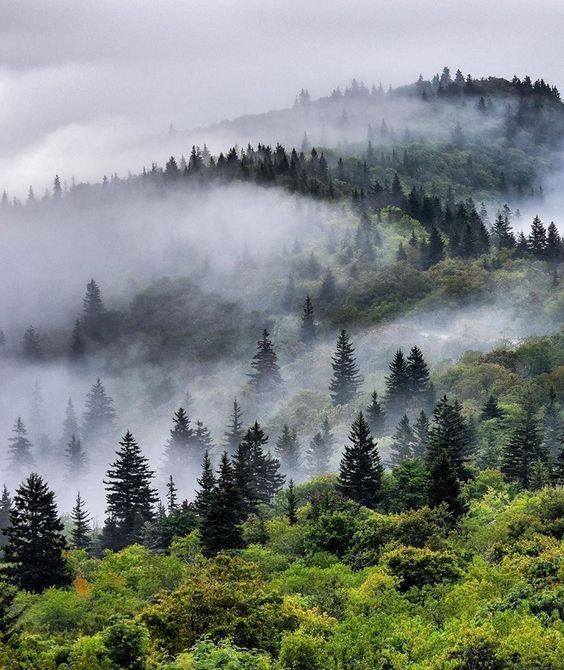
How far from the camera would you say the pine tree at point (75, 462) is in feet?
579

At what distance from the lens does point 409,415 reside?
490ft

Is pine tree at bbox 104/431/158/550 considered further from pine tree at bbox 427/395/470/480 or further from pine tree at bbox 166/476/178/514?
pine tree at bbox 427/395/470/480

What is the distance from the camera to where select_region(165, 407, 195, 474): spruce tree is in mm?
159375

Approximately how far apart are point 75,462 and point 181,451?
82.2 feet

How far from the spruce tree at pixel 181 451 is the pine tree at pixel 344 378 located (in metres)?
24.4

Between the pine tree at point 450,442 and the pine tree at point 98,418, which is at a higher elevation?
the pine tree at point 450,442

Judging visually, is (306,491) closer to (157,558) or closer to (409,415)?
(157,558)

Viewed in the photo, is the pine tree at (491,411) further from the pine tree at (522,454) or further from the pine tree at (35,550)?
the pine tree at (35,550)

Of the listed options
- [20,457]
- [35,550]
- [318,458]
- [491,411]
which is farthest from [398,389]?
[35,550]

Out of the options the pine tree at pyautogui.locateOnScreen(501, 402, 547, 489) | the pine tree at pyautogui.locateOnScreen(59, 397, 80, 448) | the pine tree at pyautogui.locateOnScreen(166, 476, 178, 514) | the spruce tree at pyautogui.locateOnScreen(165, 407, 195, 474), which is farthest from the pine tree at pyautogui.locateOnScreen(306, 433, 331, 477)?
the pine tree at pyautogui.locateOnScreen(59, 397, 80, 448)

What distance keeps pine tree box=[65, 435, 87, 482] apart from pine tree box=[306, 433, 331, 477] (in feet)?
157

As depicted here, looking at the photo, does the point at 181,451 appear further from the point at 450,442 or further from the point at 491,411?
the point at 450,442

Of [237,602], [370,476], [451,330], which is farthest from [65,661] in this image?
[451,330]

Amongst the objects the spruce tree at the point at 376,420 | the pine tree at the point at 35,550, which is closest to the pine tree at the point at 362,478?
the pine tree at the point at 35,550
